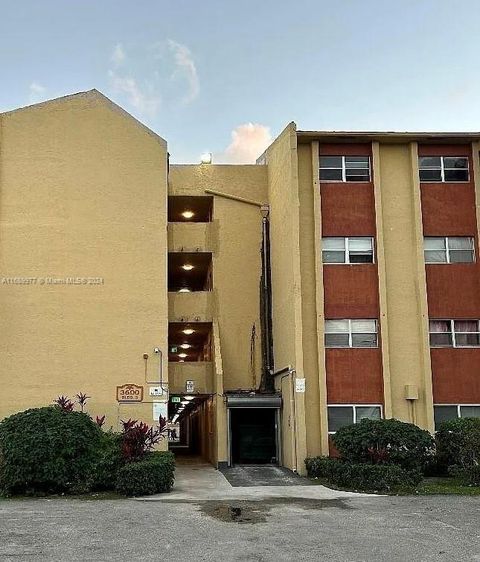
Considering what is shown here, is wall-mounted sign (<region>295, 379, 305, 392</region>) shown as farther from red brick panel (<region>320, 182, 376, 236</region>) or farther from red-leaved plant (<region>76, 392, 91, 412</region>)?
red-leaved plant (<region>76, 392, 91, 412</region>)

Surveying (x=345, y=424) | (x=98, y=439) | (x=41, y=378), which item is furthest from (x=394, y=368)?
(x=41, y=378)

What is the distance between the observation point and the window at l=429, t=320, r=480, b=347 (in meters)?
23.9

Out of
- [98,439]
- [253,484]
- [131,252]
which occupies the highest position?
[131,252]

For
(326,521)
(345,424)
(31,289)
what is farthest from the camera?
(31,289)

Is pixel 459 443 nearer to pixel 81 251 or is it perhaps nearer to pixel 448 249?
pixel 448 249

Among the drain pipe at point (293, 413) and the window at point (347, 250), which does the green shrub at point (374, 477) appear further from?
the window at point (347, 250)

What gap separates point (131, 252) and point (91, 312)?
2.50 m

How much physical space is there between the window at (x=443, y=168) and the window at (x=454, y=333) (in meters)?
4.96

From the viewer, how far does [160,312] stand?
25172 mm

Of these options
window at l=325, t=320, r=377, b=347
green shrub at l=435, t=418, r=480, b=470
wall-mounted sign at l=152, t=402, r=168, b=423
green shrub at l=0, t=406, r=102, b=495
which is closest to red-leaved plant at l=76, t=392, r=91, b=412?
wall-mounted sign at l=152, t=402, r=168, b=423

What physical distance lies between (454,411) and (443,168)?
825 cm

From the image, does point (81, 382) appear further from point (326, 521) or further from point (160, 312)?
point (326, 521)

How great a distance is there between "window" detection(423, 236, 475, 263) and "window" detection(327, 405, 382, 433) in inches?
211

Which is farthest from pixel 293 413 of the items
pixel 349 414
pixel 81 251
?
pixel 81 251
